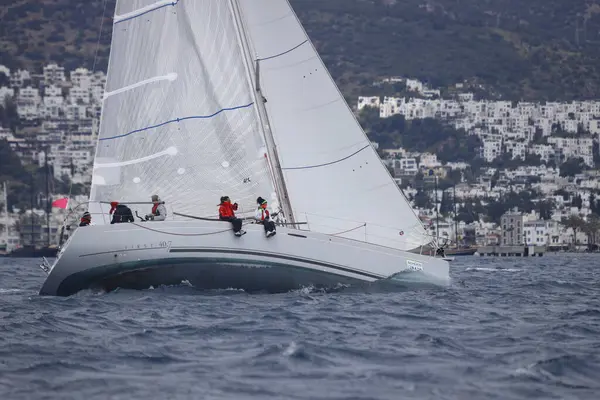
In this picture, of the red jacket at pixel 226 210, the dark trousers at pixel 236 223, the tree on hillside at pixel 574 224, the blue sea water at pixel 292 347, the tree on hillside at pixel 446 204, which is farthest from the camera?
the tree on hillside at pixel 446 204

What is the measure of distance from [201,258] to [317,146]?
2980mm

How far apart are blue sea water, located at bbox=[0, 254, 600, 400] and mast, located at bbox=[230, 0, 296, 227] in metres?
1.63

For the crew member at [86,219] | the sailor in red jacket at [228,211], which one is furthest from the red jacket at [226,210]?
the crew member at [86,219]

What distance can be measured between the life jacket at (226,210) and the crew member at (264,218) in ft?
1.38

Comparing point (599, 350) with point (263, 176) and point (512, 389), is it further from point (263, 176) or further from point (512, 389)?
point (263, 176)

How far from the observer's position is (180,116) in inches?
915

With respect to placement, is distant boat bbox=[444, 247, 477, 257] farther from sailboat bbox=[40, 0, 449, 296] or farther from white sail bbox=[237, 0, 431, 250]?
sailboat bbox=[40, 0, 449, 296]

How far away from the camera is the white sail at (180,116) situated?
23141 millimetres

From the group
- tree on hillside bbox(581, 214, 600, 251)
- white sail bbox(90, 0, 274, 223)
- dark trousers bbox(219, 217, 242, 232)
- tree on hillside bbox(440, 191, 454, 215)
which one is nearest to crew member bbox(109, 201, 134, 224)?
white sail bbox(90, 0, 274, 223)

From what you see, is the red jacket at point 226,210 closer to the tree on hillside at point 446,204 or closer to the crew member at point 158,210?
the crew member at point 158,210

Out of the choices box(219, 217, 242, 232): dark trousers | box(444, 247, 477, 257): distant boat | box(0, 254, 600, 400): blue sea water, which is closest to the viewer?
box(0, 254, 600, 400): blue sea water

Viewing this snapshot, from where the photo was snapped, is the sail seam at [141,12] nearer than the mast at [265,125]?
No

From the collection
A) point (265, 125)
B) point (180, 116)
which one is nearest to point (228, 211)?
point (265, 125)

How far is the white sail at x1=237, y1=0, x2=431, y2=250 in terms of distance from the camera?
23.5 metres
